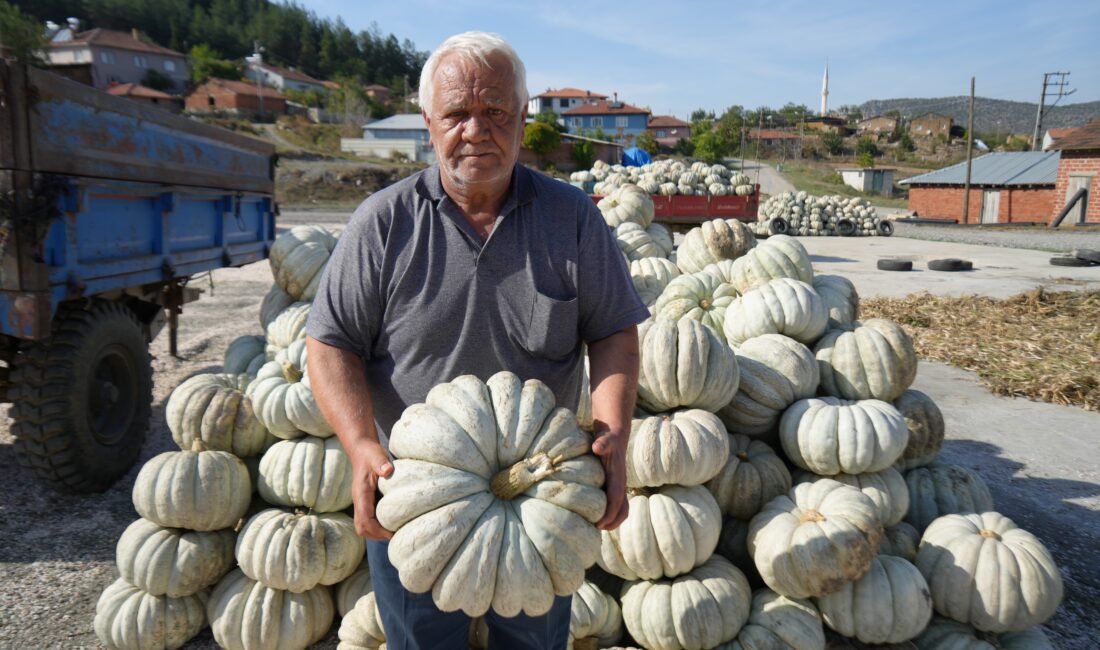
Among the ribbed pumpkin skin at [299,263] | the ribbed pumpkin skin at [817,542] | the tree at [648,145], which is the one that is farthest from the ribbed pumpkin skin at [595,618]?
the tree at [648,145]

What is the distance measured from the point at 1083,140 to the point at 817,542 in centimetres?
3320

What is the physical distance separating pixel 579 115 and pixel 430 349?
97.4 m

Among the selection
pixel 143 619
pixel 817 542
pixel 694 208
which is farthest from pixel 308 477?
pixel 694 208

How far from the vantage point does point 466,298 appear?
2.01 metres

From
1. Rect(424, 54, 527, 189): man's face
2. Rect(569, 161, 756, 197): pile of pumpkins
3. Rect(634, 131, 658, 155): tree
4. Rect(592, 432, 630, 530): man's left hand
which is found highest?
Rect(634, 131, 658, 155): tree

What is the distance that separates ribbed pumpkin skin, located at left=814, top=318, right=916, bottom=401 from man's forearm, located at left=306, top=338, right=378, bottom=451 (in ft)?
9.25

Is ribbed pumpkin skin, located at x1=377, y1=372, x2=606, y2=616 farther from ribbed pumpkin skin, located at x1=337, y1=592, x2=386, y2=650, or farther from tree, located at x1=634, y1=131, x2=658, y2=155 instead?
tree, located at x1=634, y1=131, x2=658, y2=155

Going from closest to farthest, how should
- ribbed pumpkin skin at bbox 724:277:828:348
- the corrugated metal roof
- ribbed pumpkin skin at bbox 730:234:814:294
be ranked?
ribbed pumpkin skin at bbox 724:277:828:348, ribbed pumpkin skin at bbox 730:234:814:294, the corrugated metal roof

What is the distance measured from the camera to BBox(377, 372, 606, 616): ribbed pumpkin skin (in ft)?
5.60

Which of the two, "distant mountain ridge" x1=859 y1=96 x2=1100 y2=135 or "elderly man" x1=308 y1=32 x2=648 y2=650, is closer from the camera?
"elderly man" x1=308 y1=32 x2=648 y2=650

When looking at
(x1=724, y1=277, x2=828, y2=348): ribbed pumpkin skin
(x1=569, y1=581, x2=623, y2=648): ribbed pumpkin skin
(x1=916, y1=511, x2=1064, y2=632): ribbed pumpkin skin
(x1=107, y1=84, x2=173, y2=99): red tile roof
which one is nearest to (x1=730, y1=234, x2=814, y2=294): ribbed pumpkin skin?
(x1=724, y1=277, x2=828, y2=348): ribbed pumpkin skin

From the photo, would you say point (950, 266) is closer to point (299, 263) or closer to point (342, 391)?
point (299, 263)

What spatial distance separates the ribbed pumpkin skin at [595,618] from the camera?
3.02m

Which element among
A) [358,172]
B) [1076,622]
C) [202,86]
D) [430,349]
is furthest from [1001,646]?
[202,86]
